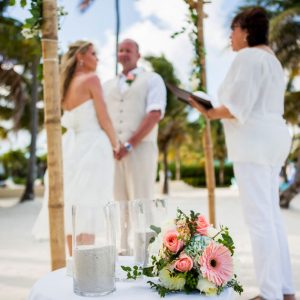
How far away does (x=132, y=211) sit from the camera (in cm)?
178

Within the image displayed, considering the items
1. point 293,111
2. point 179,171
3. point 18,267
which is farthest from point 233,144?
point 179,171

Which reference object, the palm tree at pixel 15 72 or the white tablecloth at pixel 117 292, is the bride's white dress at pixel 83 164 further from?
the palm tree at pixel 15 72

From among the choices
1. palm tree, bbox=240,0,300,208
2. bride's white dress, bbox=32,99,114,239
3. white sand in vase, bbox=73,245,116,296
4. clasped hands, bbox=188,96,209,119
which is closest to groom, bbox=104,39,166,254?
bride's white dress, bbox=32,99,114,239

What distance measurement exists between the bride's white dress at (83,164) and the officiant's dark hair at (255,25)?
1.18 metres

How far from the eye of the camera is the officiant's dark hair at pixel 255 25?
2.87 metres

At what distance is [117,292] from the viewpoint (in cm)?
155

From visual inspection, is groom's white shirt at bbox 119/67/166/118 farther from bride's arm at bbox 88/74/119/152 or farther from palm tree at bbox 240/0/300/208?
palm tree at bbox 240/0/300/208

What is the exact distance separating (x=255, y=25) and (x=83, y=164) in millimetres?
→ 1447

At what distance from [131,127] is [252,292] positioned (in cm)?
159

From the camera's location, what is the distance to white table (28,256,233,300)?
1481mm

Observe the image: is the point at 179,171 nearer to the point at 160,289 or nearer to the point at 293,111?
the point at 293,111

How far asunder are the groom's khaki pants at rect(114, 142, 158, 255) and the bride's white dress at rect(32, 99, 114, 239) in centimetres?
48

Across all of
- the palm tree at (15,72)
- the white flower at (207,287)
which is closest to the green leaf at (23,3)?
the white flower at (207,287)

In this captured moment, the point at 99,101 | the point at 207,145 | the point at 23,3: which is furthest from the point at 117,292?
the point at 207,145
